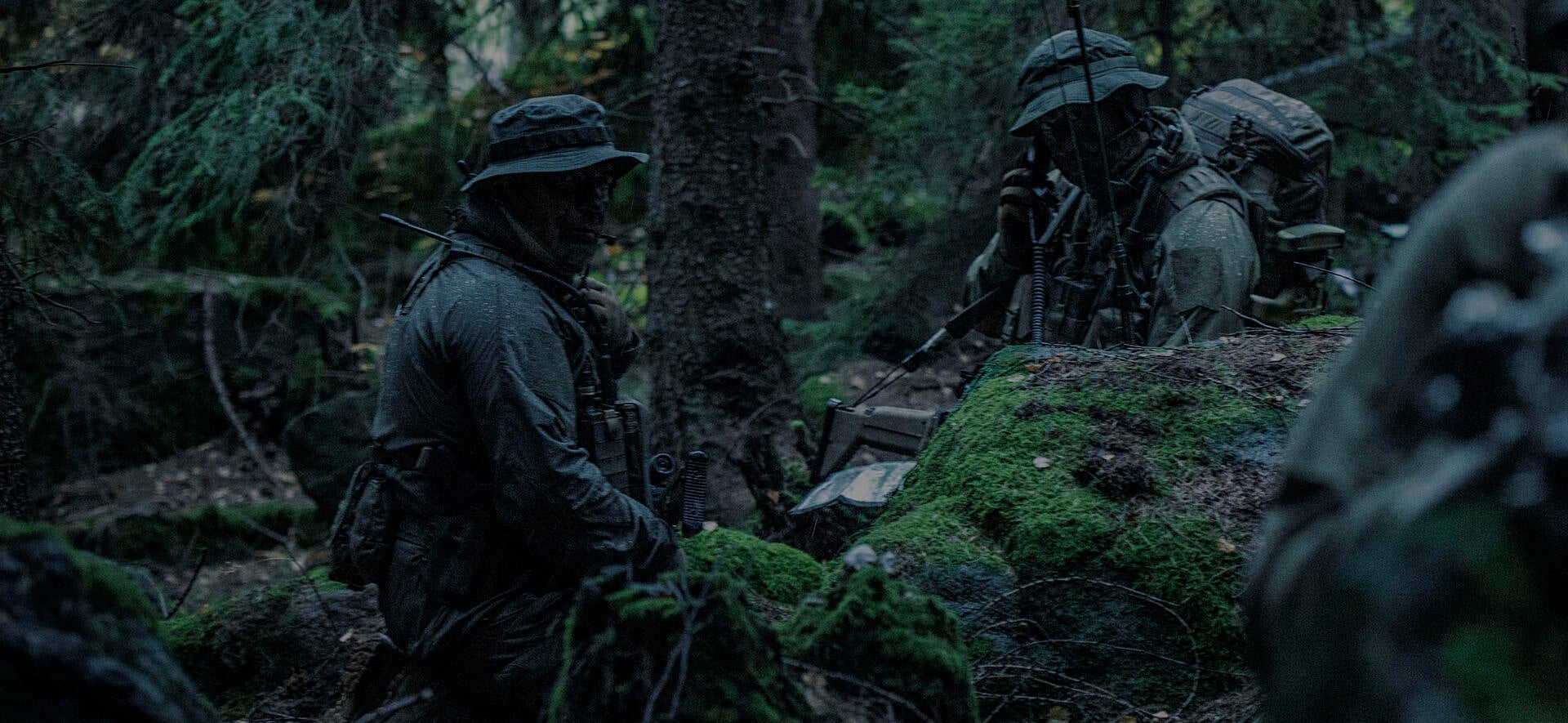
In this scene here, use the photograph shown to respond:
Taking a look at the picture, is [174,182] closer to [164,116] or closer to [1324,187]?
[164,116]

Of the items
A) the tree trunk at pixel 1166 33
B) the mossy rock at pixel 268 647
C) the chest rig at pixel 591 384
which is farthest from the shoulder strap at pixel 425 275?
the tree trunk at pixel 1166 33

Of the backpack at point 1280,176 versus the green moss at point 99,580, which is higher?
the green moss at point 99,580

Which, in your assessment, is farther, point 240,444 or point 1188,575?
point 240,444

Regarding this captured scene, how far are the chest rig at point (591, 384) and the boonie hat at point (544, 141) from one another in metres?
0.30

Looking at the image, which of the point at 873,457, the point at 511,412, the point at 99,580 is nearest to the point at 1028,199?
the point at 873,457

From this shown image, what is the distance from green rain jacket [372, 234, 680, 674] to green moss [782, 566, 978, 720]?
3.54ft

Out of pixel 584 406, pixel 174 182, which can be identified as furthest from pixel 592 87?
pixel 584 406

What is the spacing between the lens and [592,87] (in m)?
14.2

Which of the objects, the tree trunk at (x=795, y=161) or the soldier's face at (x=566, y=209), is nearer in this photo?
the soldier's face at (x=566, y=209)

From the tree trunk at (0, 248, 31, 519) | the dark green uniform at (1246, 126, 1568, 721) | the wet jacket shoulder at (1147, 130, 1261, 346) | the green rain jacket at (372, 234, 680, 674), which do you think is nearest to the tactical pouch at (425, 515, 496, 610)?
the green rain jacket at (372, 234, 680, 674)

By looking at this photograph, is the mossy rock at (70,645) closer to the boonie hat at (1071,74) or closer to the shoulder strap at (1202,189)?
the boonie hat at (1071,74)

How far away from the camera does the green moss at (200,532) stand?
10875 millimetres

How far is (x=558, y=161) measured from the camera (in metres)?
4.29

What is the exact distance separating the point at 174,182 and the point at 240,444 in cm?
566
